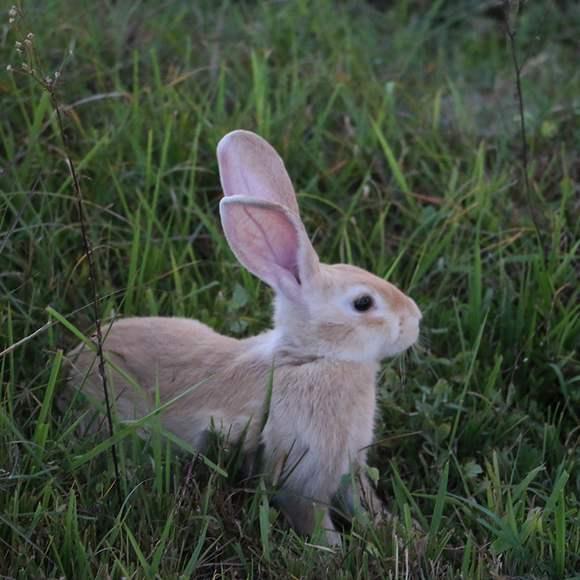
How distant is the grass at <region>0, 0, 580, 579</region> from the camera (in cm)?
300

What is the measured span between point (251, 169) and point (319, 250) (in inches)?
30.9

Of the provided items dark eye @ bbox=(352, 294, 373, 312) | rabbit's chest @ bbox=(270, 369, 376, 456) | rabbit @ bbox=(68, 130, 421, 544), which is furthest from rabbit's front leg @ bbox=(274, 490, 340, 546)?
dark eye @ bbox=(352, 294, 373, 312)

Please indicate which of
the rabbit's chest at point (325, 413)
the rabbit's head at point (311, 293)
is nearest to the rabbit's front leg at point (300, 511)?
the rabbit's chest at point (325, 413)

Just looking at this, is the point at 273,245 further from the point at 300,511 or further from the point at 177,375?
the point at 300,511

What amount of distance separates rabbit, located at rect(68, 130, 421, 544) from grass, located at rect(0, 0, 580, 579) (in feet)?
0.47

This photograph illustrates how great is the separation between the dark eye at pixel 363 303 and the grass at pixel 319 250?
366 millimetres

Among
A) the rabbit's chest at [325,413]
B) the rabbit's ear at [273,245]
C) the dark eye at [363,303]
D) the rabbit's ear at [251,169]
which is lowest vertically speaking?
the rabbit's chest at [325,413]

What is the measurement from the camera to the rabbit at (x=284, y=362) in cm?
344

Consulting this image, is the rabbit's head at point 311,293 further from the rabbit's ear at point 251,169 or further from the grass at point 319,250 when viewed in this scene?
the grass at point 319,250

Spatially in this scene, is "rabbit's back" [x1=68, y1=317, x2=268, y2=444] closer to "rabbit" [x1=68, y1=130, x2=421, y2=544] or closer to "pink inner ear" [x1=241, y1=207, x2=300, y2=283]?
"rabbit" [x1=68, y1=130, x2=421, y2=544]

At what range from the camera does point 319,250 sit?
429cm

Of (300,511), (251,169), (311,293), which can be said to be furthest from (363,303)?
(300,511)

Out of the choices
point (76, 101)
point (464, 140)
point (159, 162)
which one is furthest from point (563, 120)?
point (76, 101)

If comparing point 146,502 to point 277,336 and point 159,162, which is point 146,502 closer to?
point 277,336
